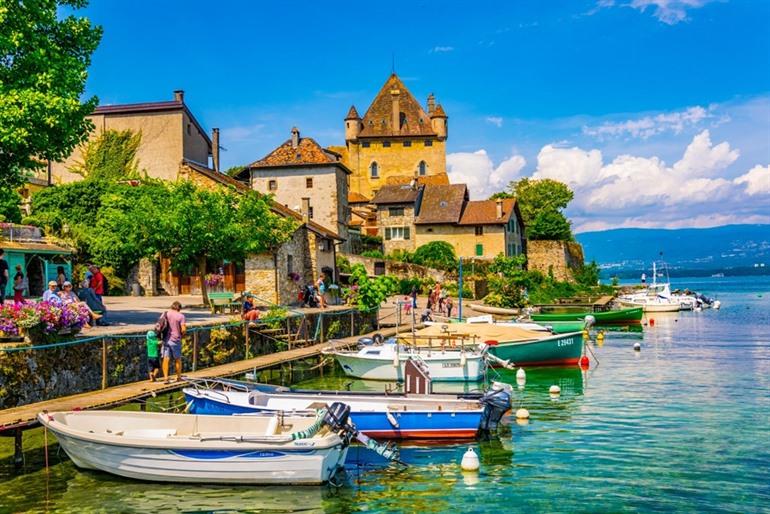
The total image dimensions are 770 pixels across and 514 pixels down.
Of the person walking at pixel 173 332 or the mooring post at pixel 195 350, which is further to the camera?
the mooring post at pixel 195 350

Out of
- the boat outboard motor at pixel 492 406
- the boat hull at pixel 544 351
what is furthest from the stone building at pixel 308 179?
the boat outboard motor at pixel 492 406

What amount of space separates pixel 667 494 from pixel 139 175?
41995mm

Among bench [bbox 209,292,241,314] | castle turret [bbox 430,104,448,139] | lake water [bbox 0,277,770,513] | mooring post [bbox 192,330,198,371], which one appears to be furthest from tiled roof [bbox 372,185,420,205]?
mooring post [bbox 192,330,198,371]

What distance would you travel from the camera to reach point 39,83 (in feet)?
71.4

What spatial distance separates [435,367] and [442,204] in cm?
5009

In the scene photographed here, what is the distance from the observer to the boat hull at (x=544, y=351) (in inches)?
1246

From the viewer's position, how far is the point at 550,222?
3501 inches

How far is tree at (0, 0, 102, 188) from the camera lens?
69.0 feet

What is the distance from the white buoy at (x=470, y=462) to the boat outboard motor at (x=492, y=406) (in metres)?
2.19

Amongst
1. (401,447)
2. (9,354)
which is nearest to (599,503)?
(401,447)

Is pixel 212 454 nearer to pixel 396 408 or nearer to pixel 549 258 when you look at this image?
pixel 396 408

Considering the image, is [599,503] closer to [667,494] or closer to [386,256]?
[667,494]

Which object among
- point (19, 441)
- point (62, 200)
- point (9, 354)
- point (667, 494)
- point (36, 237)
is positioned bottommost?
point (667, 494)

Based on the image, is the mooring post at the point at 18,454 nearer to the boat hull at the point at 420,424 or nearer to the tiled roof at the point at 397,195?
the boat hull at the point at 420,424
